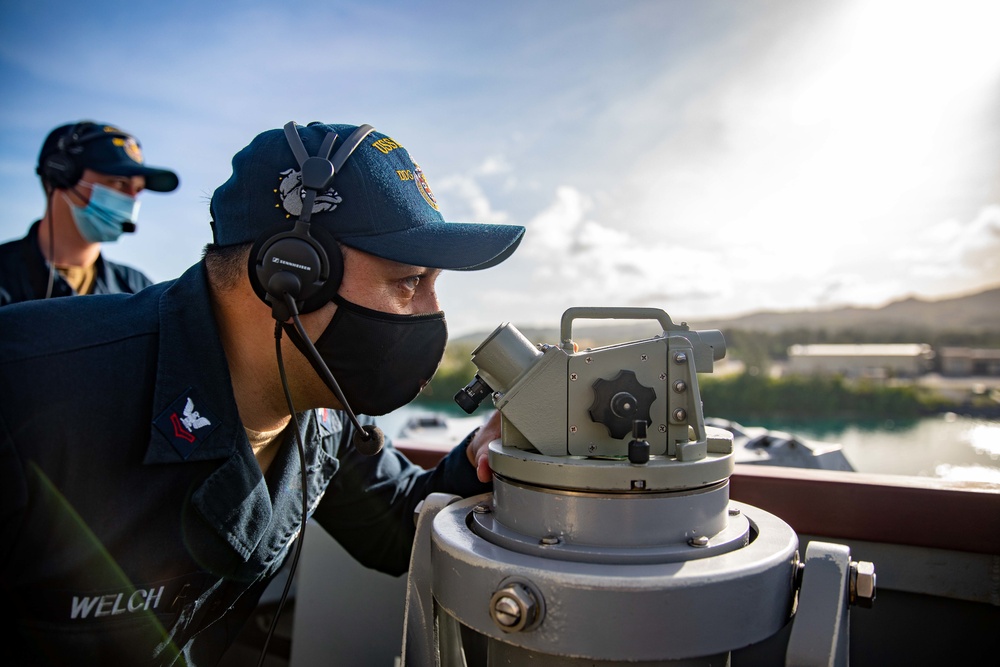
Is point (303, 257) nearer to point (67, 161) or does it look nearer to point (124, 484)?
point (124, 484)

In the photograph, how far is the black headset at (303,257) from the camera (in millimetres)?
1450

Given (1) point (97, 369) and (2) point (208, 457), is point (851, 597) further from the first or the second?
(1) point (97, 369)

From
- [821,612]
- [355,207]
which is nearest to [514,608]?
[821,612]

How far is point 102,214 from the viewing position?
382 centimetres

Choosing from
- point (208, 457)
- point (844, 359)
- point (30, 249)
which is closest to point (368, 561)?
point (208, 457)

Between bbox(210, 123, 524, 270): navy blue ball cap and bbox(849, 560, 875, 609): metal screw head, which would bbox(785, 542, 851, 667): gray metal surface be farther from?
bbox(210, 123, 524, 270): navy blue ball cap

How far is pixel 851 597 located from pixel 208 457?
55.4 inches

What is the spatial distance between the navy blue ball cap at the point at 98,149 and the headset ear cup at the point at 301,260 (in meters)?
2.93

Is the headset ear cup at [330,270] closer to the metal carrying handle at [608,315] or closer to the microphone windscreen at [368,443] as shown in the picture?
the microphone windscreen at [368,443]

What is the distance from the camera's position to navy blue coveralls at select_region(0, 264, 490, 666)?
4.36ft

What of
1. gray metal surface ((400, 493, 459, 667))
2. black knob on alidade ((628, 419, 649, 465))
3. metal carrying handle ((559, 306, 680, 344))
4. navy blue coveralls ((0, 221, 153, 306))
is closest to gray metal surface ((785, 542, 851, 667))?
black knob on alidade ((628, 419, 649, 465))

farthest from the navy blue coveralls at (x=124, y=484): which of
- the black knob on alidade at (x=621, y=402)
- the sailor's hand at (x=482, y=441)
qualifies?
the black knob on alidade at (x=621, y=402)

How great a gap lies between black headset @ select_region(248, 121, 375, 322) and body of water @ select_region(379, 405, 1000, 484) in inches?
20.7

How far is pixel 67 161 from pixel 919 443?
181 inches
